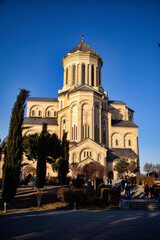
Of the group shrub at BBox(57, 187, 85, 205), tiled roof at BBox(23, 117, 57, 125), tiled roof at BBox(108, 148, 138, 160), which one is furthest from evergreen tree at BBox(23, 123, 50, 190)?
tiled roof at BBox(23, 117, 57, 125)

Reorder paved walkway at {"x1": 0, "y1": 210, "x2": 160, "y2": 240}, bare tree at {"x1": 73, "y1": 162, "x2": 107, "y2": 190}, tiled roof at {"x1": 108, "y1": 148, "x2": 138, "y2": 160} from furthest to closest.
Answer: tiled roof at {"x1": 108, "y1": 148, "x2": 138, "y2": 160} → bare tree at {"x1": 73, "y1": 162, "x2": 107, "y2": 190} → paved walkway at {"x1": 0, "y1": 210, "x2": 160, "y2": 240}

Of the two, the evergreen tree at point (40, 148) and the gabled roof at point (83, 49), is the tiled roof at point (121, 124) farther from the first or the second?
the evergreen tree at point (40, 148)

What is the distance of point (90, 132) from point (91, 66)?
1614cm

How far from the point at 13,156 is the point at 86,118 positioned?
83.1 ft

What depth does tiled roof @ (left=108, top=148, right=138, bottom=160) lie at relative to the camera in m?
38.9

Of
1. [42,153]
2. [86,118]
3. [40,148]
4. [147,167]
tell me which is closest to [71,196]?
[42,153]

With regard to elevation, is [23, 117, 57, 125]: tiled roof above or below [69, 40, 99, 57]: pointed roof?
below

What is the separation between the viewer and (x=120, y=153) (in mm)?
40188

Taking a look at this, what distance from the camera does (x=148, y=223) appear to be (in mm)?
8883

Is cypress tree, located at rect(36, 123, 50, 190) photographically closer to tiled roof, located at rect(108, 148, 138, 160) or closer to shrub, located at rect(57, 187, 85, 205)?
shrub, located at rect(57, 187, 85, 205)

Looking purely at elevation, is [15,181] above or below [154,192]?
above

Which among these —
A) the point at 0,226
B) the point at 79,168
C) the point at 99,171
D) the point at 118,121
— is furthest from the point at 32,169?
the point at 0,226

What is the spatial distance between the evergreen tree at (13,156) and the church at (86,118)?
736 inches

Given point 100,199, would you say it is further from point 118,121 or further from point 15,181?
point 118,121
